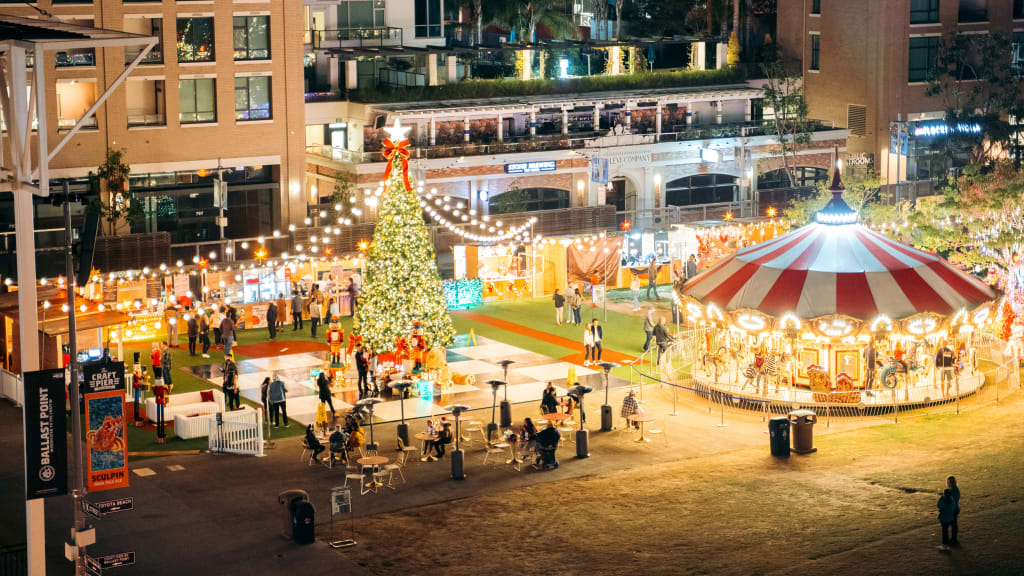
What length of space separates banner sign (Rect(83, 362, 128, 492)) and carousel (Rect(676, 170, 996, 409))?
1973cm

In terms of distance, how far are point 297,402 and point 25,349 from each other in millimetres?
19065

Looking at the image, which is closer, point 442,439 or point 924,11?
point 442,439

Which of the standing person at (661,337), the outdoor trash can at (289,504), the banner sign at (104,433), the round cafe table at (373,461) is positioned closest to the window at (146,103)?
Answer: the standing person at (661,337)

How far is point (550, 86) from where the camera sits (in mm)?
71625

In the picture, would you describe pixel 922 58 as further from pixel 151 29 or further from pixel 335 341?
pixel 335 341

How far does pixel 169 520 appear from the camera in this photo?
3192 cm

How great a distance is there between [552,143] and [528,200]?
2.72 metres

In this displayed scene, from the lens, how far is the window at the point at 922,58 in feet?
250

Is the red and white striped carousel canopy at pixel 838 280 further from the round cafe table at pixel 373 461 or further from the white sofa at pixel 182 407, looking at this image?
the white sofa at pixel 182 407

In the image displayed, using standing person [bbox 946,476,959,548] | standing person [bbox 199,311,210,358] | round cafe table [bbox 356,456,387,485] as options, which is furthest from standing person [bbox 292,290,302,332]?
standing person [bbox 946,476,959,548]

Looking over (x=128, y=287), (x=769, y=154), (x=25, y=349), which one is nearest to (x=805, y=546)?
(x=25, y=349)

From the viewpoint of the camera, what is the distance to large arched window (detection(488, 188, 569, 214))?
65.3 m

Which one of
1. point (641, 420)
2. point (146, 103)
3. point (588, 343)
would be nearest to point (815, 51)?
point (146, 103)

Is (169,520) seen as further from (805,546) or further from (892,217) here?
(892,217)
